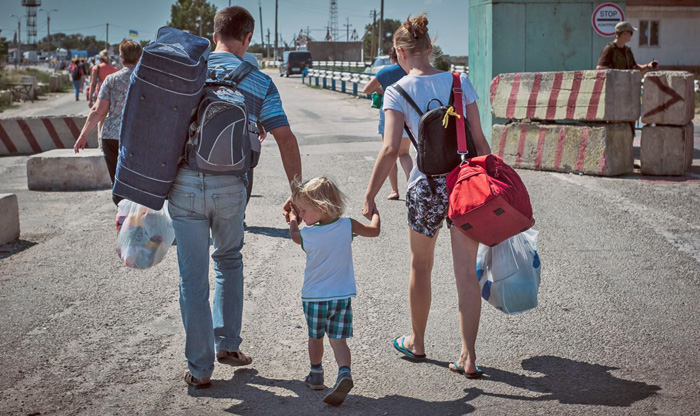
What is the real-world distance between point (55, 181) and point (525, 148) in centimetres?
686

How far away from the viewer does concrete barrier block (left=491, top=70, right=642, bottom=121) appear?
1081 cm

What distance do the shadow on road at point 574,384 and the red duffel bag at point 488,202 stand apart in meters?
0.80

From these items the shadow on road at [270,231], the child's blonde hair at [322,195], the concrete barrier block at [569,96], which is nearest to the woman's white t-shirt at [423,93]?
the child's blonde hair at [322,195]

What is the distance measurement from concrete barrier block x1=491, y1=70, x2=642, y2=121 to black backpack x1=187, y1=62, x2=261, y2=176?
7.80m

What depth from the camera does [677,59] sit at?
1796 inches

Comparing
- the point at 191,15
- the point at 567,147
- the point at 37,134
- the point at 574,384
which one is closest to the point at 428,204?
the point at 574,384

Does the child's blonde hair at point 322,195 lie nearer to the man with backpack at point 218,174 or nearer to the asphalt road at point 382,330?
the man with backpack at point 218,174

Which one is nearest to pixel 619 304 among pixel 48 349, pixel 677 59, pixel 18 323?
pixel 48 349

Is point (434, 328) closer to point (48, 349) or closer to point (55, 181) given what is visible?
point (48, 349)

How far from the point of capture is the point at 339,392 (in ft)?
13.2

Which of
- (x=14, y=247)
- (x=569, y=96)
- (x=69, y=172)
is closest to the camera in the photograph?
(x=14, y=247)

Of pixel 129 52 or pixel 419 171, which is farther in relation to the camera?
pixel 129 52

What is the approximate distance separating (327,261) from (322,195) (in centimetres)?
34

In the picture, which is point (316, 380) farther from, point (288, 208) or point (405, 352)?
point (288, 208)
